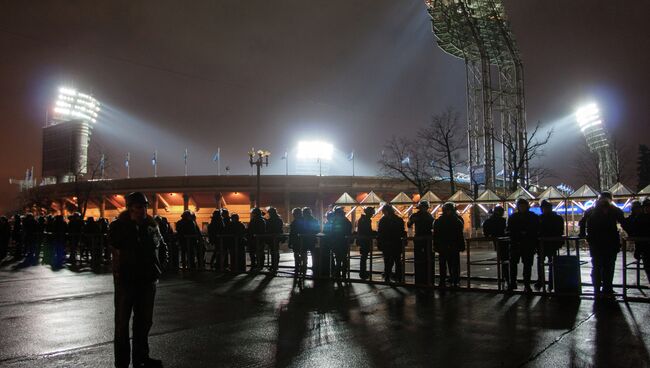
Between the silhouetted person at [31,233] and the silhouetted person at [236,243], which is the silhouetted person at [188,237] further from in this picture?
the silhouetted person at [31,233]

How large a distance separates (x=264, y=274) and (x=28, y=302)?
6.35 metres

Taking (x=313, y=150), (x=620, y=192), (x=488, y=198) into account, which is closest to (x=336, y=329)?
(x=620, y=192)

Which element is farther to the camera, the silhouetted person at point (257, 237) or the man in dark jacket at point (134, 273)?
the silhouetted person at point (257, 237)

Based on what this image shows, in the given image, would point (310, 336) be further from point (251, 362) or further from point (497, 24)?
point (497, 24)

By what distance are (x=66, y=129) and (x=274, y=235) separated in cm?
10644

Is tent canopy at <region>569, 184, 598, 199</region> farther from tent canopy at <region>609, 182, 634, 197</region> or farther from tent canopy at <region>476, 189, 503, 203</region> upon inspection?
tent canopy at <region>476, 189, 503, 203</region>

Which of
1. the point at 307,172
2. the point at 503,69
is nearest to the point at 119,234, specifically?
the point at 503,69

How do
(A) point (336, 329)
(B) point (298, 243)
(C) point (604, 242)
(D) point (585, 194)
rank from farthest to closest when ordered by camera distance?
(D) point (585, 194), (B) point (298, 243), (C) point (604, 242), (A) point (336, 329)

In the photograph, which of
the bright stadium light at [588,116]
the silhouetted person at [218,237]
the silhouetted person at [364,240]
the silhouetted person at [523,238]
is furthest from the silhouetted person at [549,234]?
the bright stadium light at [588,116]

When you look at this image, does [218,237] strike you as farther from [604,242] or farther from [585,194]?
[585,194]

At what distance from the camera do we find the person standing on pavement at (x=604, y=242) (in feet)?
32.1

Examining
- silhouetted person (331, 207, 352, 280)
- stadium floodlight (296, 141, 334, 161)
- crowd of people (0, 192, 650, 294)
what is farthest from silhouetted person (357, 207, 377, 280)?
stadium floodlight (296, 141, 334, 161)

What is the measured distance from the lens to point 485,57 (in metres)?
52.2

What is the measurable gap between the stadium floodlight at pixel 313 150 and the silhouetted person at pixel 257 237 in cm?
7449
